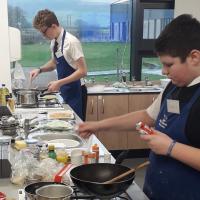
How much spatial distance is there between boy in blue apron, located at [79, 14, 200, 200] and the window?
343cm

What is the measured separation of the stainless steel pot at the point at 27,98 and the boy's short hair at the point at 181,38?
2038 millimetres

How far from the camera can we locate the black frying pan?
1.27m

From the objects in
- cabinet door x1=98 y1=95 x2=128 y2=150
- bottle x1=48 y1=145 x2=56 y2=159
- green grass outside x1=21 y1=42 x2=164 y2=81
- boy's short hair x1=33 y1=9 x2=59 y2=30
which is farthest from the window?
bottle x1=48 y1=145 x2=56 y2=159

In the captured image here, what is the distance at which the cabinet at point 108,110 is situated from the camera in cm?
442

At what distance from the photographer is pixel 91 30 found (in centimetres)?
502

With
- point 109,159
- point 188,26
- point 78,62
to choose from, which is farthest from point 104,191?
point 78,62

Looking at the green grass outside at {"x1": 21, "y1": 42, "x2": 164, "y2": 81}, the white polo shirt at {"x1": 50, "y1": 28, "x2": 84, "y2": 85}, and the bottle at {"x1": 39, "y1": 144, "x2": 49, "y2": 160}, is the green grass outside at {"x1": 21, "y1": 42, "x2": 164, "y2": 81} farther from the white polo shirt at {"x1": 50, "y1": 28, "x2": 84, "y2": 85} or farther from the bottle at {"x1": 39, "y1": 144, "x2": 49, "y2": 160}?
the bottle at {"x1": 39, "y1": 144, "x2": 49, "y2": 160}

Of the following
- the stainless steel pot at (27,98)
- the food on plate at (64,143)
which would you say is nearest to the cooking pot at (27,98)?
the stainless steel pot at (27,98)

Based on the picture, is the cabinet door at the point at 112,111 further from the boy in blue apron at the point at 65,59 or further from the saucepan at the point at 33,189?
the saucepan at the point at 33,189

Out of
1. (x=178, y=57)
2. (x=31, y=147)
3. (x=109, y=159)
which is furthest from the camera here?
(x=31, y=147)

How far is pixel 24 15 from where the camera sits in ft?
15.4

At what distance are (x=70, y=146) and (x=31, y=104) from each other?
1271 mm

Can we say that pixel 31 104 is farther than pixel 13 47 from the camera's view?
No

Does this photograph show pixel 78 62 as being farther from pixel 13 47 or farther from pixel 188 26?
pixel 188 26
